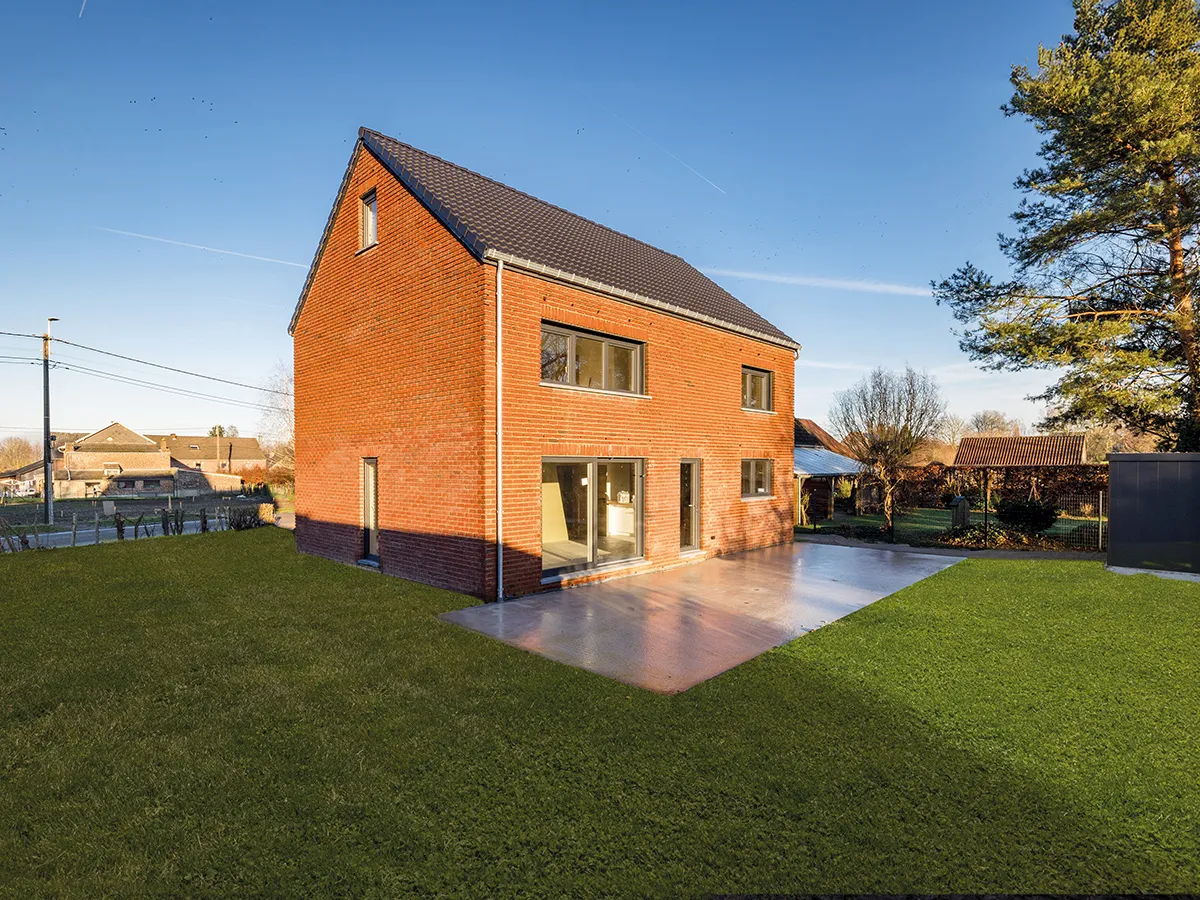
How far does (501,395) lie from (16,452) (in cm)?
11273

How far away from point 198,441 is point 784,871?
100078 millimetres

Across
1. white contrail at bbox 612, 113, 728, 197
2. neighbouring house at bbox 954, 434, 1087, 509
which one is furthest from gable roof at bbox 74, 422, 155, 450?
neighbouring house at bbox 954, 434, 1087, 509

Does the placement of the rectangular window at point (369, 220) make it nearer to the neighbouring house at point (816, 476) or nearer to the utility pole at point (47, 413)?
the neighbouring house at point (816, 476)

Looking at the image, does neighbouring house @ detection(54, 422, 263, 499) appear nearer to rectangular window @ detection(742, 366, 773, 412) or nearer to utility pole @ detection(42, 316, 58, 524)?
utility pole @ detection(42, 316, 58, 524)

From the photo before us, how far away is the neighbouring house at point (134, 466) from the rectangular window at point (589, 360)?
59431mm

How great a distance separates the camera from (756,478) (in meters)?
14.6

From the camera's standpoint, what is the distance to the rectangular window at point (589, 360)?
9.66m

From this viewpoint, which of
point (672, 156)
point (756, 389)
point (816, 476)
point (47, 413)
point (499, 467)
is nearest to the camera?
point (499, 467)

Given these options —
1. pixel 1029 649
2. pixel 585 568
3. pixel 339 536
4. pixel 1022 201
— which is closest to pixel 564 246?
pixel 585 568

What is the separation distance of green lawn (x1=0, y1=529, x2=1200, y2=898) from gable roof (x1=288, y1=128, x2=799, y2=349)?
20.2 ft

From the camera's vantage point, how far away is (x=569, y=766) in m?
3.71

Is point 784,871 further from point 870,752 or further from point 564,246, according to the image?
point 564,246

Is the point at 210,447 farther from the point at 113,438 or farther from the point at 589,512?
the point at 589,512

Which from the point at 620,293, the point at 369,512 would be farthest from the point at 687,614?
the point at 369,512
